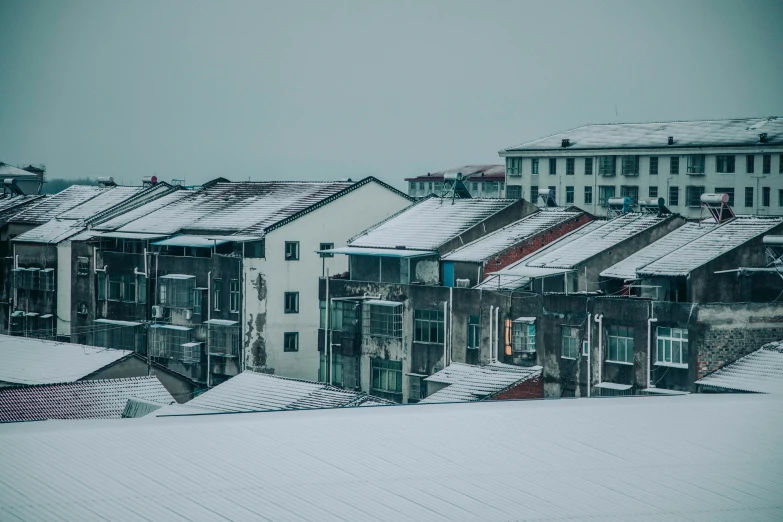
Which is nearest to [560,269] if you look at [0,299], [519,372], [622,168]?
[519,372]

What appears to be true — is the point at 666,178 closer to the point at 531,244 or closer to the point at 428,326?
the point at 531,244

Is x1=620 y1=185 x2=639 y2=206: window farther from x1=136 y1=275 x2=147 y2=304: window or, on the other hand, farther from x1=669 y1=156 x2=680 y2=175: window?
x1=136 y1=275 x2=147 y2=304: window

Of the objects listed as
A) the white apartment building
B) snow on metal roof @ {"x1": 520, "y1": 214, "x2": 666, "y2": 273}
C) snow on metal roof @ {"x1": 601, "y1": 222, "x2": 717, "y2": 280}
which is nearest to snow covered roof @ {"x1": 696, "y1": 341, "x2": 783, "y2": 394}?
snow on metal roof @ {"x1": 601, "y1": 222, "x2": 717, "y2": 280}

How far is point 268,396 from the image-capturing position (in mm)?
33125

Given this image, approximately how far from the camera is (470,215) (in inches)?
1784

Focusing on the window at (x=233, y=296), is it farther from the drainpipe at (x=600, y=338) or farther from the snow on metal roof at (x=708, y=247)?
the snow on metal roof at (x=708, y=247)

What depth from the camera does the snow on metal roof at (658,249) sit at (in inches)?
1449

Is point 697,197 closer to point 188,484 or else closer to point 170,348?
point 170,348

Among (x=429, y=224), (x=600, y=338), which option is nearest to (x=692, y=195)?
(x=429, y=224)

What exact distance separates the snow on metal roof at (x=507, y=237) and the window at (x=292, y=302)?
7.59m

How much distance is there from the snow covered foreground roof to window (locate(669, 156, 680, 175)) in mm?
49040

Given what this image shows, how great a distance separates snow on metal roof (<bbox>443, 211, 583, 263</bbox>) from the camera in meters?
41.4

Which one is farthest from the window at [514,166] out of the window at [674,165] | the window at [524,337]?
the window at [524,337]

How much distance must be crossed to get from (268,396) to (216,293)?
1486 centimetres
